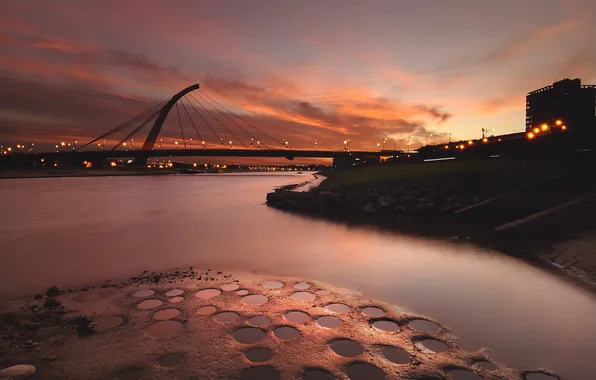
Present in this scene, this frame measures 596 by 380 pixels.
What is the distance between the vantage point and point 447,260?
35.1ft

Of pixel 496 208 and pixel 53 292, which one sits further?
pixel 496 208

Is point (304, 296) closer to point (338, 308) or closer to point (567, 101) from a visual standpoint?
point (338, 308)

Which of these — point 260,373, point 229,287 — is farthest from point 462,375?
point 229,287

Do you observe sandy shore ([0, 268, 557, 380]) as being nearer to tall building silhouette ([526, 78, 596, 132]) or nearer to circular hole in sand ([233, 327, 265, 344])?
circular hole in sand ([233, 327, 265, 344])

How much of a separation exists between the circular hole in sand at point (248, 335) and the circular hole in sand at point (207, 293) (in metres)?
1.89

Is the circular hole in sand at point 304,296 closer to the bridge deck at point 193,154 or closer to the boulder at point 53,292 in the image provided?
the boulder at point 53,292

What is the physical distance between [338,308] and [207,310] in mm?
2686

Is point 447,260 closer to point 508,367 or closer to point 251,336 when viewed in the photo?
point 508,367

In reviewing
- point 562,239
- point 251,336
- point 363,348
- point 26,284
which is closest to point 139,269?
point 26,284

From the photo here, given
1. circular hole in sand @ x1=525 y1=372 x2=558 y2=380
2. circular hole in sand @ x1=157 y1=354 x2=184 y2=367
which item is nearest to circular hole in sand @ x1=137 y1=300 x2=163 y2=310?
circular hole in sand @ x1=157 y1=354 x2=184 y2=367

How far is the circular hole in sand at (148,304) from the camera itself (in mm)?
6539

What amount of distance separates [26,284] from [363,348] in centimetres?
887

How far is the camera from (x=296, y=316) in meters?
6.14

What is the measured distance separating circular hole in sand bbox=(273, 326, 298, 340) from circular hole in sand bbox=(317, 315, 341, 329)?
1.93ft
